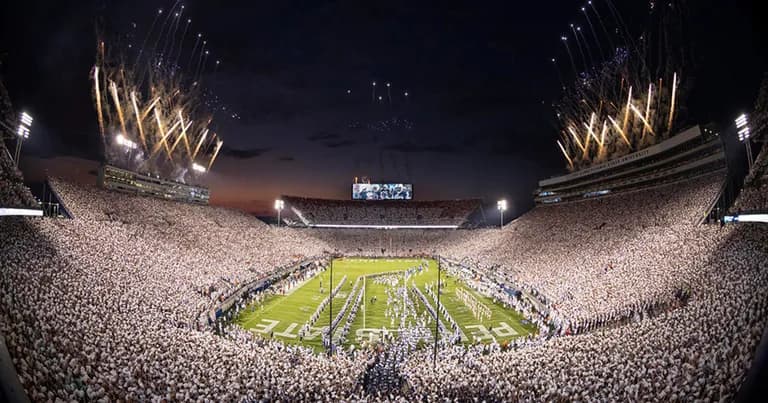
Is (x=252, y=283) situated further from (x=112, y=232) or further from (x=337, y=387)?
(x=337, y=387)

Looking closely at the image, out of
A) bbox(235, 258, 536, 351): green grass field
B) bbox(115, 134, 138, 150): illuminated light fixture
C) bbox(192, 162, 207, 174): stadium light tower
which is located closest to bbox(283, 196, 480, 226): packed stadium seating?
bbox(192, 162, 207, 174): stadium light tower

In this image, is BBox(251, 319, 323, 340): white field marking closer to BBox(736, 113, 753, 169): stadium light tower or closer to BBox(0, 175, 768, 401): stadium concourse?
BBox(0, 175, 768, 401): stadium concourse

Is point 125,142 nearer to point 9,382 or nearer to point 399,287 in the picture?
point 399,287

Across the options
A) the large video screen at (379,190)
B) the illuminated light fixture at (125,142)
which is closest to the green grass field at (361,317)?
the illuminated light fixture at (125,142)

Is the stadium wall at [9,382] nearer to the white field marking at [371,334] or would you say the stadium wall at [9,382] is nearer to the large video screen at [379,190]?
the white field marking at [371,334]

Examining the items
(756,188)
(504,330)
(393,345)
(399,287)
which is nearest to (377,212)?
(399,287)

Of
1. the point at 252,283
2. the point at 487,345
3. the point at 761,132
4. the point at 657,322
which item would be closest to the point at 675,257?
the point at 657,322

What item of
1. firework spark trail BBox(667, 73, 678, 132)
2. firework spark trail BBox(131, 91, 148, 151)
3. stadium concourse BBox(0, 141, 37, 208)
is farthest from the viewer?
firework spark trail BBox(131, 91, 148, 151)
